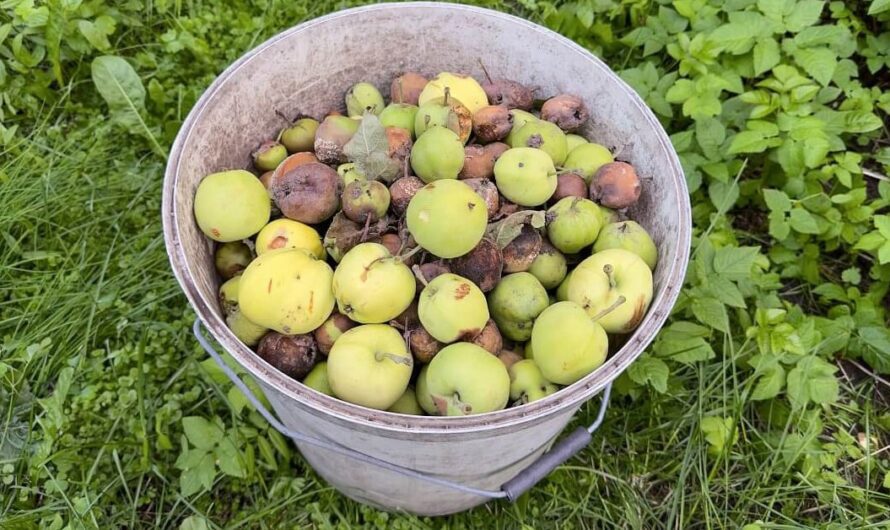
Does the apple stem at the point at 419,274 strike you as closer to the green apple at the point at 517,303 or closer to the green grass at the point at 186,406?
the green apple at the point at 517,303

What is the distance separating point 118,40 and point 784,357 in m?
3.58

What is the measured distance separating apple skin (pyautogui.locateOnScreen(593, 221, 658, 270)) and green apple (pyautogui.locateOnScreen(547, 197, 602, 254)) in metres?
0.04

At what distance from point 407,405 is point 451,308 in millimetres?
369

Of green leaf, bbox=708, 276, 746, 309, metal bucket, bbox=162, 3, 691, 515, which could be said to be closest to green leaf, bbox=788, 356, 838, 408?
green leaf, bbox=708, 276, 746, 309

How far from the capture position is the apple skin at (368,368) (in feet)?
6.15

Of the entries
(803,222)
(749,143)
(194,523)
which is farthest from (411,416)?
(803,222)

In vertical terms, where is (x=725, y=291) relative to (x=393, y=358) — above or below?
below

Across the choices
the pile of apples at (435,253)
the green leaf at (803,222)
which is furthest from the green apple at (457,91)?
the green leaf at (803,222)

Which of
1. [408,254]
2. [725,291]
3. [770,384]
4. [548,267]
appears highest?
[408,254]

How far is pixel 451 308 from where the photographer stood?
1.92 meters

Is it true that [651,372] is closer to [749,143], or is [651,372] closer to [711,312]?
[711,312]

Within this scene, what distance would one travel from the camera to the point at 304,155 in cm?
240

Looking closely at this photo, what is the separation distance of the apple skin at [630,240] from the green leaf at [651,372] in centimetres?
58

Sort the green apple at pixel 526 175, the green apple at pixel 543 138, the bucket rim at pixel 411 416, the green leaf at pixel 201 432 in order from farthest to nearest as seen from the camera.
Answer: the green leaf at pixel 201 432 → the green apple at pixel 543 138 → the green apple at pixel 526 175 → the bucket rim at pixel 411 416
